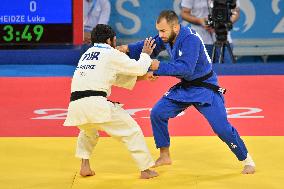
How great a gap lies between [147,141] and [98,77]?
4.88 ft

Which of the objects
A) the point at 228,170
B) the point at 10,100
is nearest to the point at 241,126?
the point at 228,170

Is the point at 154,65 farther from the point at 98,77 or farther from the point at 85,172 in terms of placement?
the point at 85,172

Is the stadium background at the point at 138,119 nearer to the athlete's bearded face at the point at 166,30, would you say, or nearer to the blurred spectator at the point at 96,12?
the blurred spectator at the point at 96,12

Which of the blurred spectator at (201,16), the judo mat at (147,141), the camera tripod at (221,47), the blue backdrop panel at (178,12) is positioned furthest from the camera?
the blue backdrop panel at (178,12)

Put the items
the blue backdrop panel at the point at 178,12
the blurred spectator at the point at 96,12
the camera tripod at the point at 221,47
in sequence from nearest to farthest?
1. the camera tripod at the point at 221,47
2. the blurred spectator at the point at 96,12
3. the blue backdrop panel at the point at 178,12

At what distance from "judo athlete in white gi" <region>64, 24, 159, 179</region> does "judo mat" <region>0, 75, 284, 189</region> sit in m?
0.30

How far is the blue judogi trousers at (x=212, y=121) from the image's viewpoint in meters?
5.86

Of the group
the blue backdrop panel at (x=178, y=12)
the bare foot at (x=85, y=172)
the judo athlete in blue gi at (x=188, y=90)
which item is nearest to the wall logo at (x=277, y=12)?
the blue backdrop panel at (x=178, y=12)

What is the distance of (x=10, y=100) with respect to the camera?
28.5 feet

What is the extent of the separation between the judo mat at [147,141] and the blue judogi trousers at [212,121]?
8.0 inches

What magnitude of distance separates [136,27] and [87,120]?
6500 mm

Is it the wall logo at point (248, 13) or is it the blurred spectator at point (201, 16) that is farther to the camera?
the wall logo at point (248, 13)

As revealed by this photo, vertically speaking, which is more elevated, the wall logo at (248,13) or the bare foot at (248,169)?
the bare foot at (248,169)

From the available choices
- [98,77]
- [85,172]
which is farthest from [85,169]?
[98,77]
